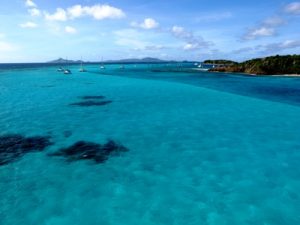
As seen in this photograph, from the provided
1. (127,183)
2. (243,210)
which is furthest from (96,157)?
(243,210)

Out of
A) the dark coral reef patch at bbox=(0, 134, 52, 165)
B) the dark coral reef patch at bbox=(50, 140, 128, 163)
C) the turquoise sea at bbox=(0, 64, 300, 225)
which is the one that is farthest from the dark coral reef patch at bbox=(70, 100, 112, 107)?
the dark coral reef patch at bbox=(50, 140, 128, 163)

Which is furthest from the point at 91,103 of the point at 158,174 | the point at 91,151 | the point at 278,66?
the point at 278,66

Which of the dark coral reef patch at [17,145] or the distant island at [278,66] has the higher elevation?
the distant island at [278,66]

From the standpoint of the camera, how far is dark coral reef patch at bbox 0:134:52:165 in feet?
54.2

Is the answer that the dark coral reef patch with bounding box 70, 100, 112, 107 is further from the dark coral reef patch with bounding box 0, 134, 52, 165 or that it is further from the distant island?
the distant island

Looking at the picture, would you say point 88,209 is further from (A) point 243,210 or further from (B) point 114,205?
(A) point 243,210

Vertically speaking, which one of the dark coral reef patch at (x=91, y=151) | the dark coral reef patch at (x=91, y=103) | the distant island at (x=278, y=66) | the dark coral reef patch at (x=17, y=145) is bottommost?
the dark coral reef patch at (x=91, y=103)

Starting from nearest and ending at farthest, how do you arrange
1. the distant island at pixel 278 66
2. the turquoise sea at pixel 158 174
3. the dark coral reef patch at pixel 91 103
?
the turquoise sea at pixel 158 174
the dark coral reef patch at pixel 91 103
the distant island at pixel 278 66

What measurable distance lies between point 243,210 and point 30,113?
25978mm

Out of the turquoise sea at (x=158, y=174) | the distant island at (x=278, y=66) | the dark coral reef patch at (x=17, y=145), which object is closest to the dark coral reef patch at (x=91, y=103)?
the turquoise sea at (x=158, y=174)

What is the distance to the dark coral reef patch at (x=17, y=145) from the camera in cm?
1652

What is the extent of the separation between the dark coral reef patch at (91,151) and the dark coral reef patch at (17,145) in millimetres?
2025

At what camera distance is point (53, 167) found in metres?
15.3

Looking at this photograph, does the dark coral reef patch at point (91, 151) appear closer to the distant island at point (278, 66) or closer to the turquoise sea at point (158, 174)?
the turquoise sea at point (158, 174)
